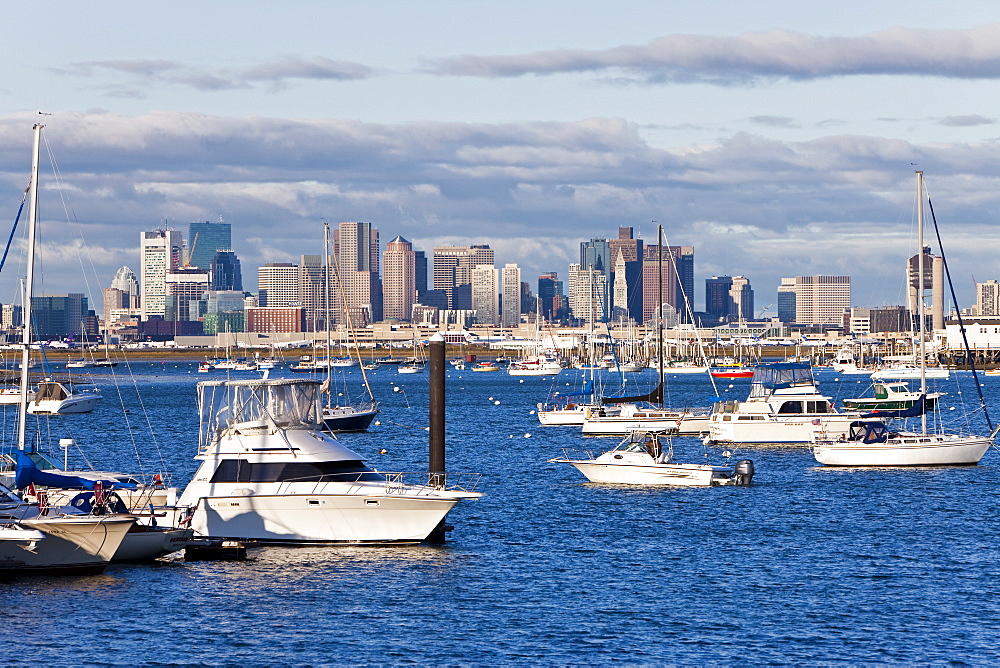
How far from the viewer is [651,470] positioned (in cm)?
6028

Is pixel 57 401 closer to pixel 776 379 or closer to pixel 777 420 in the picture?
pixel 776 379

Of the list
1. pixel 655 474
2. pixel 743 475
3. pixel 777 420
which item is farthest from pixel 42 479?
pixel 777 420

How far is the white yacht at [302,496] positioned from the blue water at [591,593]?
2.27ft

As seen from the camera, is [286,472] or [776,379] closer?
[286,472]

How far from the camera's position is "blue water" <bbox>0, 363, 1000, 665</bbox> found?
3284 cm

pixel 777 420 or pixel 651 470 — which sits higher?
pixel 777 420

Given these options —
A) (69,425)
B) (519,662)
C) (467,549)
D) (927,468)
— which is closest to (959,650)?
(519,662)

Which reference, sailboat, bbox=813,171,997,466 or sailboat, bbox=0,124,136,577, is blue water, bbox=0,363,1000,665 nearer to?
→ sailboat, bbox=0,124,136,577

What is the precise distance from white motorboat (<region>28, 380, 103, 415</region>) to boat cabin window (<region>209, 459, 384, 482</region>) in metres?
84.9

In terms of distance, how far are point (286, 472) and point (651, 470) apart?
21111mm

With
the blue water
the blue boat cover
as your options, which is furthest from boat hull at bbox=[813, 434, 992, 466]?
the blue boat cover

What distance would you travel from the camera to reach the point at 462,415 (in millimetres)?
126875

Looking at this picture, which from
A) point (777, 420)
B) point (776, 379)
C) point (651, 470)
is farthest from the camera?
point (776, 379)

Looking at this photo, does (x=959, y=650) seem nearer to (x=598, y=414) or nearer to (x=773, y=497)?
(x=773, y=497)
